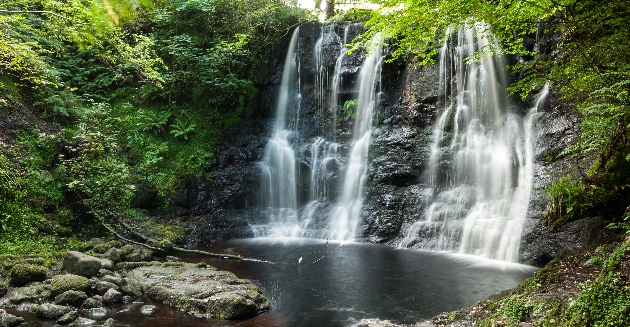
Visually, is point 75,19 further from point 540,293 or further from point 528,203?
point 528,203

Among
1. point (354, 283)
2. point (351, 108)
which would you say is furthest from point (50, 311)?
point (351, 108)

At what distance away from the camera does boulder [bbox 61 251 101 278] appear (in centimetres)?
740

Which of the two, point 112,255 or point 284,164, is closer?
point 112,255

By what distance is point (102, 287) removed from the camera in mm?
6934

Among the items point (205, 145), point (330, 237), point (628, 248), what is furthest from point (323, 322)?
point (205, 145)

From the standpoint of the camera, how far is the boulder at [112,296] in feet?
21.7

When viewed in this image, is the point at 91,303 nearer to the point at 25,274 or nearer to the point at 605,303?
the point at 25,274

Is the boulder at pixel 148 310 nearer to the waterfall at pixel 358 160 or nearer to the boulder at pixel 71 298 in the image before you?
the boulder at pixel 71 298

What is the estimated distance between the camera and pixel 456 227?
11.1m

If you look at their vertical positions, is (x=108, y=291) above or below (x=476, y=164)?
below

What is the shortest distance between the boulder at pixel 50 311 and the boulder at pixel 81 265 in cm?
125

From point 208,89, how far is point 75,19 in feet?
37.0

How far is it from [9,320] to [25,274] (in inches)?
67.5

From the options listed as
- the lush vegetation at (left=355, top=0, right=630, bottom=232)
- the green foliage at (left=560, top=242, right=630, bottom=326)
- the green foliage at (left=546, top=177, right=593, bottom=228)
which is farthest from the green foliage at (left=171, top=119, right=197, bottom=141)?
the green foliage at (left=560, top=242, right=630, bottom=326)
